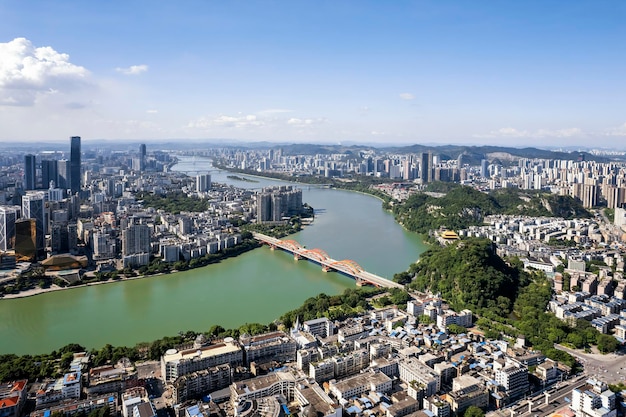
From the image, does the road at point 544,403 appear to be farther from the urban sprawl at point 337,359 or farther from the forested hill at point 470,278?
the forested hill at point 470,278

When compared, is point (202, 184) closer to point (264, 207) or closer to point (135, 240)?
point (264, 207)

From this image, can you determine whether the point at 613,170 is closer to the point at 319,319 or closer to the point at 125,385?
the point at 319,319

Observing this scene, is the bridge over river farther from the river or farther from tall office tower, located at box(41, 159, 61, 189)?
tall office tower, located at box(41, 159, 61, 189)

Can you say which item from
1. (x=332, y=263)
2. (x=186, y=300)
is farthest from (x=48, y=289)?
(x=332, y=263)

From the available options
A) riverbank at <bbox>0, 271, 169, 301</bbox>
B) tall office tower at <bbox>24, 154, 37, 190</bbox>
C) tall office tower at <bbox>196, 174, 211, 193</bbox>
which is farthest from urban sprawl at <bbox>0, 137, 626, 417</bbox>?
tall office tower at <bbox>196, 174, 211, 193</bbox>

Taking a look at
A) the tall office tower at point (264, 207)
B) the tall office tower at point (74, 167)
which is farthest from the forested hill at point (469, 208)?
the tall office tower at point (74, 167)

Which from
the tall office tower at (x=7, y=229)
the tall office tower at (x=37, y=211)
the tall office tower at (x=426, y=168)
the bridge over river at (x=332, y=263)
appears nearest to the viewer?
the bridge over river at (x=332, y=263)
